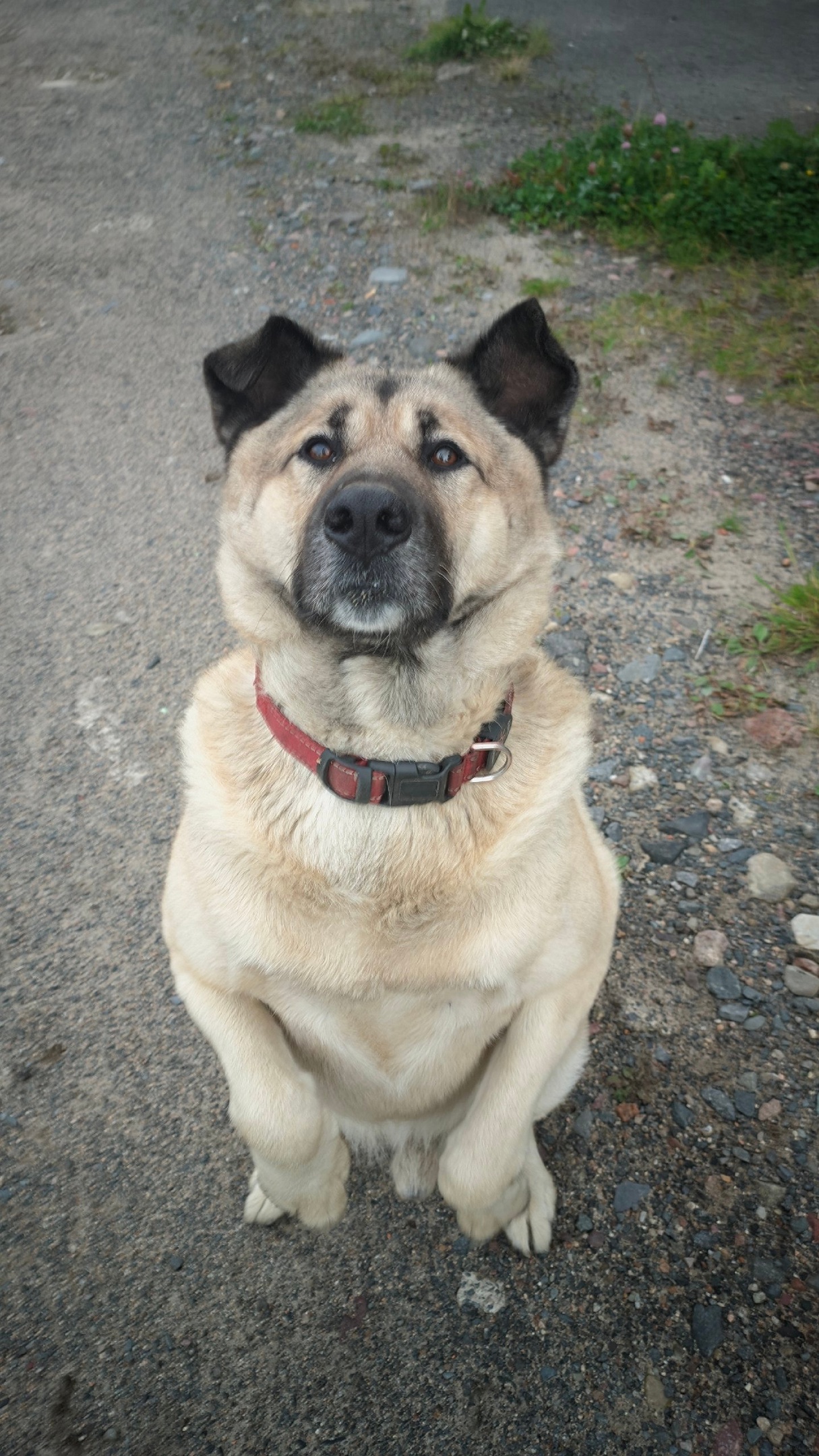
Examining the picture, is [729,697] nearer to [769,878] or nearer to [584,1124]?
[769,878]

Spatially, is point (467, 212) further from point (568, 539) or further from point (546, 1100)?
point (546, 1100)

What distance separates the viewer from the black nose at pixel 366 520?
189cm

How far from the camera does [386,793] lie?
1.99m

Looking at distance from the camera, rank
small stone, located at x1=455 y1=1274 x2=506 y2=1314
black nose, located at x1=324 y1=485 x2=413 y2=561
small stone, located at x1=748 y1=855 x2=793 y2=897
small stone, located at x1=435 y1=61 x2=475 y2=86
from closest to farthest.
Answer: black nose, located at x1=324 y1=485 x2=413 y2=561 < small stone, located at x1=455 y1=1274 x2=506 y2=1314 < small stone, located at x1=748 y1=855 x2=793 y2=897 < small stone, located at x1=435 y1=61 x2=475 y2=86

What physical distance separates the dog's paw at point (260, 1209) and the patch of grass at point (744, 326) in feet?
14.5

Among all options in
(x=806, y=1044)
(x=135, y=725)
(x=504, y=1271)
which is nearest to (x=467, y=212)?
(x=135, y=725)

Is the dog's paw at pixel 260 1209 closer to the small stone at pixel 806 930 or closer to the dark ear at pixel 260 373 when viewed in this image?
the small stone at pixel 806 930

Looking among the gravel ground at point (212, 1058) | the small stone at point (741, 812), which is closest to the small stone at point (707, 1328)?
the gravel ground at point (212, 1058)

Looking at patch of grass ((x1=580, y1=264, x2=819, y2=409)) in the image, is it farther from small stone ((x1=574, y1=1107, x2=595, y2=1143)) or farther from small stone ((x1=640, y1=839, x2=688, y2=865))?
small stone ((x1=574, y1=1107, x2=595, y2=1143))

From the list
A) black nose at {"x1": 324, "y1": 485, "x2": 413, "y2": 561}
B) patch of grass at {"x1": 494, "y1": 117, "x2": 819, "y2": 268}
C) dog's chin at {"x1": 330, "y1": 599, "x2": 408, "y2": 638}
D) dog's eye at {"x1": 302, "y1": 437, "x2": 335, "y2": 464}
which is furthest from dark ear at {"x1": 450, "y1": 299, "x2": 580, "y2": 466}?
patch of grass at {"x1": 494, "y1": 117, "x2": 819, "y2": 268}

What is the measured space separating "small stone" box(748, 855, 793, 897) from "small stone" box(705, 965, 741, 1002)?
31 cm

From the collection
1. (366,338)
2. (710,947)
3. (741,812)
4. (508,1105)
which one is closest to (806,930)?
(710,947)

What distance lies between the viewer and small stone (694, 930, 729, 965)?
2.83m

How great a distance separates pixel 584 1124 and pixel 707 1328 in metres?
0.55
